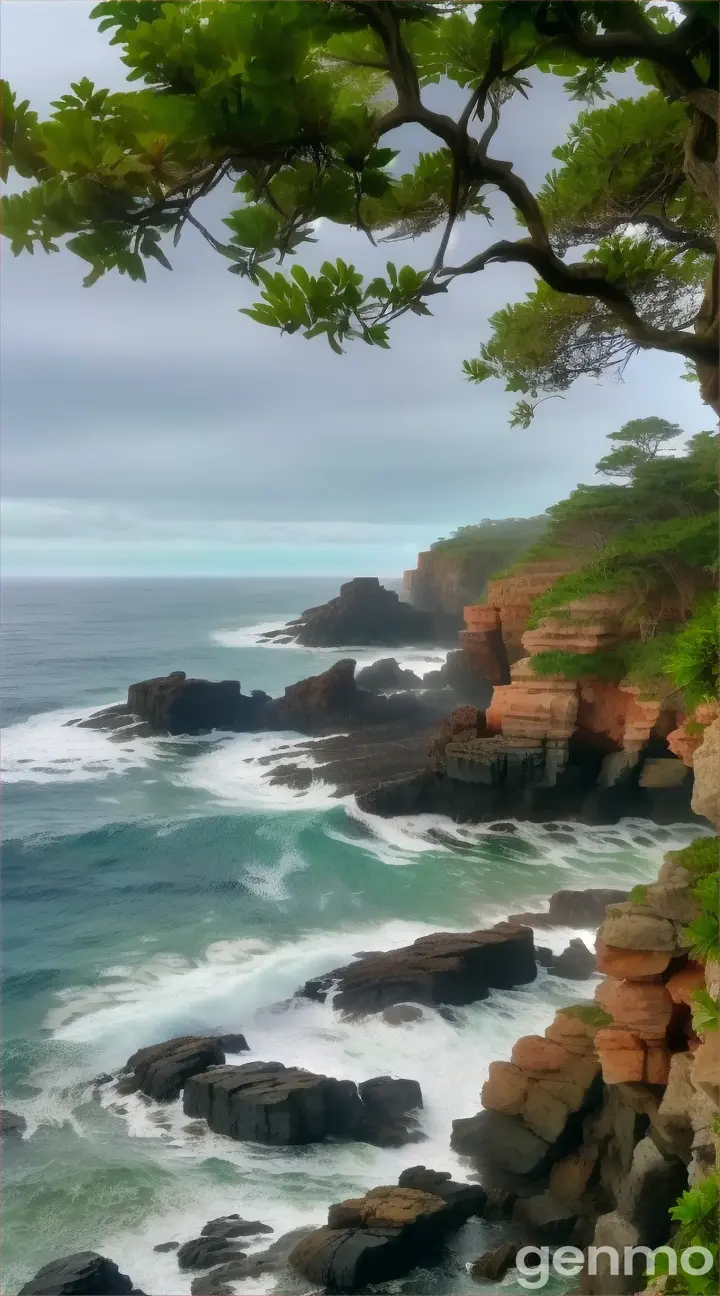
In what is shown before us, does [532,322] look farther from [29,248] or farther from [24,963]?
[24,963]

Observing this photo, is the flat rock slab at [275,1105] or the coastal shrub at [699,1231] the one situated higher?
the coastal shrub at [699,1231]

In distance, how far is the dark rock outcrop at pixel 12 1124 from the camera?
333cm

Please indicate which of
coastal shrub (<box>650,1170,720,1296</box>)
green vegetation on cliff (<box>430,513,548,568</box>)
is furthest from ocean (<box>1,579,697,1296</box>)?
coastal shrub (<box>650,1170,720,1296</box>)

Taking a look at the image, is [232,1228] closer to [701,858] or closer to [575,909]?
[701,858]

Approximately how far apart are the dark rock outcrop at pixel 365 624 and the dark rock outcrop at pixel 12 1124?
2972mm

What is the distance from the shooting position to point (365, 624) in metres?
5.29

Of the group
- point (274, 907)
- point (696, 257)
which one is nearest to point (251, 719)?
point (274, 907)

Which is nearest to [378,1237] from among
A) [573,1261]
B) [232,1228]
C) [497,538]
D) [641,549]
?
[232,1228]

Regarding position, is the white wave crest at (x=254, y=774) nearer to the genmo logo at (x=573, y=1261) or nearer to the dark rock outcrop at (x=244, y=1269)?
the dark rock outcrop at (x=244, y=1269)

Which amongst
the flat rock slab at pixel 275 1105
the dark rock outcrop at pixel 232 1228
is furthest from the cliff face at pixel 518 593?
the dark rock outcrop at pixel 232 1228

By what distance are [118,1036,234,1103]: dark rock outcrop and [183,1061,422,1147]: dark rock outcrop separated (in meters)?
0.09

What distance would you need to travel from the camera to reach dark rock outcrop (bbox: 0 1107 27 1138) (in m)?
A: 3.33

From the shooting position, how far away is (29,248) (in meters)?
1.42

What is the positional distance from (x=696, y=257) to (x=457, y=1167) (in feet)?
12.4
